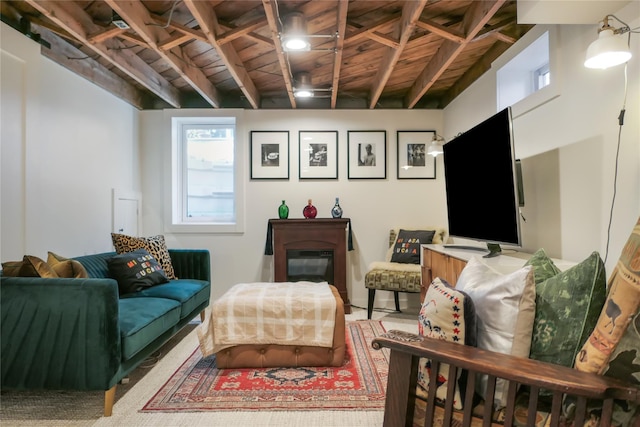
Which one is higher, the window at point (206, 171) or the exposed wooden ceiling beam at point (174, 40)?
the exposed wooden ceiling beam at point (174, 40)

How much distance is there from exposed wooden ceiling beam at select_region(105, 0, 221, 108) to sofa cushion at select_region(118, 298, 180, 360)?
174cm

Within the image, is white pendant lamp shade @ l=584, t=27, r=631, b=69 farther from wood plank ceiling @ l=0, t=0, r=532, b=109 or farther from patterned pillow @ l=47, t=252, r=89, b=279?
patterned pillow @ l=47, t=252, r=89, b=279

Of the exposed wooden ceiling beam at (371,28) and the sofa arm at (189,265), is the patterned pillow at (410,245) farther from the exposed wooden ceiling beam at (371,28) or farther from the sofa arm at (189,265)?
the exposed wooden ceiling beam at (371,28)

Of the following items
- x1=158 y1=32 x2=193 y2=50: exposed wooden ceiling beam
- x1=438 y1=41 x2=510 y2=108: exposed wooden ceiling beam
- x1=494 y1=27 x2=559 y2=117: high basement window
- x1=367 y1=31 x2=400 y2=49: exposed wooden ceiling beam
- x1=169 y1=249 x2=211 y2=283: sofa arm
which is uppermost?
x1=438 y1=41 x2=510 y2=108: exposed wooden ceiling beam

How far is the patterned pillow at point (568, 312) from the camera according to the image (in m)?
1.07

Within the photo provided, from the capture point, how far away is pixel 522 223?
2617 millimetres

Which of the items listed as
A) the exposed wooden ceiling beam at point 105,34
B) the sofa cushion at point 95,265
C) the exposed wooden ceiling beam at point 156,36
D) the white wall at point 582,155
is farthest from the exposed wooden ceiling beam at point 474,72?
the sofa cushion at point 95,265

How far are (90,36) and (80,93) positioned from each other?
81 centimetres

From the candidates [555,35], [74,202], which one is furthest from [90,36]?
[555,35]

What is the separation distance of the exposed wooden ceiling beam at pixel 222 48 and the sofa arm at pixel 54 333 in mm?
1634

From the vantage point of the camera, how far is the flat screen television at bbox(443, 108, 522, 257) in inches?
84.9

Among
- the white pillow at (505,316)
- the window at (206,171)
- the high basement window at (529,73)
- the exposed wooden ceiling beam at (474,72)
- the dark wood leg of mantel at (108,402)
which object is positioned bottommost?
the dark wood leg of mantel at (108,402)

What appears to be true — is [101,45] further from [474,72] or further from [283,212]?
[474,72]

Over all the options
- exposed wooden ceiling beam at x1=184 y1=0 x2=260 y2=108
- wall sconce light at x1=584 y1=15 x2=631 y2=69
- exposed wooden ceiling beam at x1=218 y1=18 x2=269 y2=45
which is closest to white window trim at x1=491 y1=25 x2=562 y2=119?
wall sconce light at x1=584 y1=15 x2=631 y2=69
